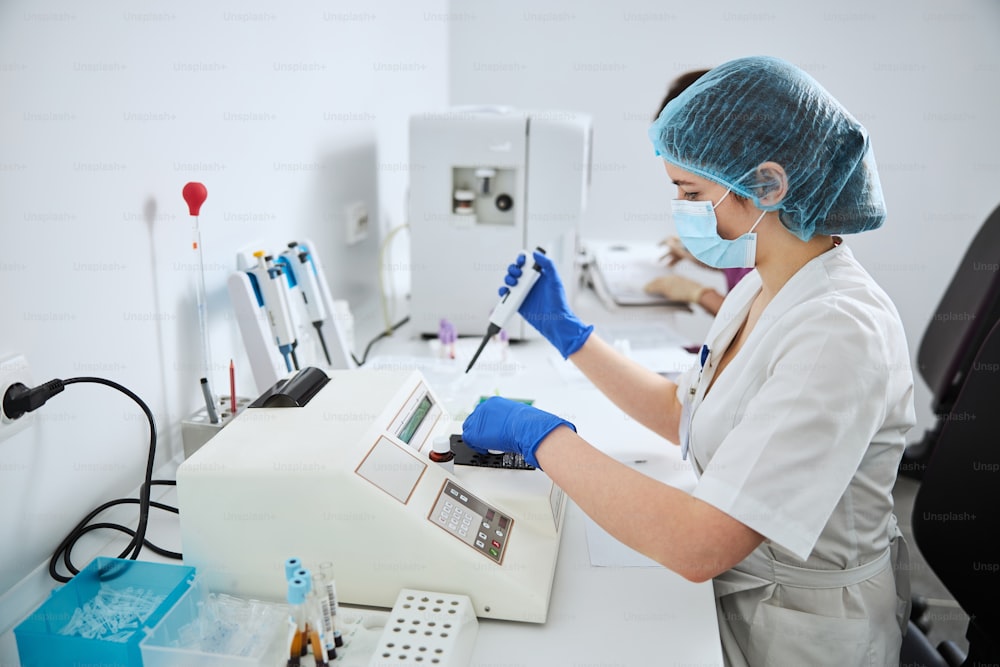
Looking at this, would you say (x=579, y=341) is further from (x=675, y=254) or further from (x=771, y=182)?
(x=675, y=254)

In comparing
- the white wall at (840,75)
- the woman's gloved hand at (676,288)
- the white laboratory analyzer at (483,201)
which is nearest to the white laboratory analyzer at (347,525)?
the white laboratory analyzer at (483,201)

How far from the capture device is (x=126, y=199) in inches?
41.1

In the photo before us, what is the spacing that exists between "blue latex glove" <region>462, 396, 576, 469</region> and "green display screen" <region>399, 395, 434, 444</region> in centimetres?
7

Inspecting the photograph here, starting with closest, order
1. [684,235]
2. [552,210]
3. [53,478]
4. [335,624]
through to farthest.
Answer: [335,624], [53,478], [684,235], [552,210]

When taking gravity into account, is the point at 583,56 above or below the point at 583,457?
above

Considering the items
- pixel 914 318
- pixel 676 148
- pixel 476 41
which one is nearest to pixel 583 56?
pixel 476 41

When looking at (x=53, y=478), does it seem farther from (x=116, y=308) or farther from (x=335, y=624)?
(x=335, y=624)

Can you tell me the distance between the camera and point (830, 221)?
3.12ft

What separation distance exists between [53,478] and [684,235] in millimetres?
913

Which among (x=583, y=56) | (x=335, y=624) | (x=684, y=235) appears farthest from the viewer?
(x=583, y=56)

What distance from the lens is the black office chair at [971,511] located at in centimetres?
111

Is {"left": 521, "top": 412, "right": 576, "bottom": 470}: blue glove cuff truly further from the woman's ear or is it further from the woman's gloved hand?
the woman's gloved hand

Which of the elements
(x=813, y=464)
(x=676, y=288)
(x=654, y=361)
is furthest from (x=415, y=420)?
(x=676, y=288)

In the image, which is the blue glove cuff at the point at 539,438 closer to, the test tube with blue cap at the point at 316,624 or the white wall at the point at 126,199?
the test tube with blue cap at the point at 316,624
